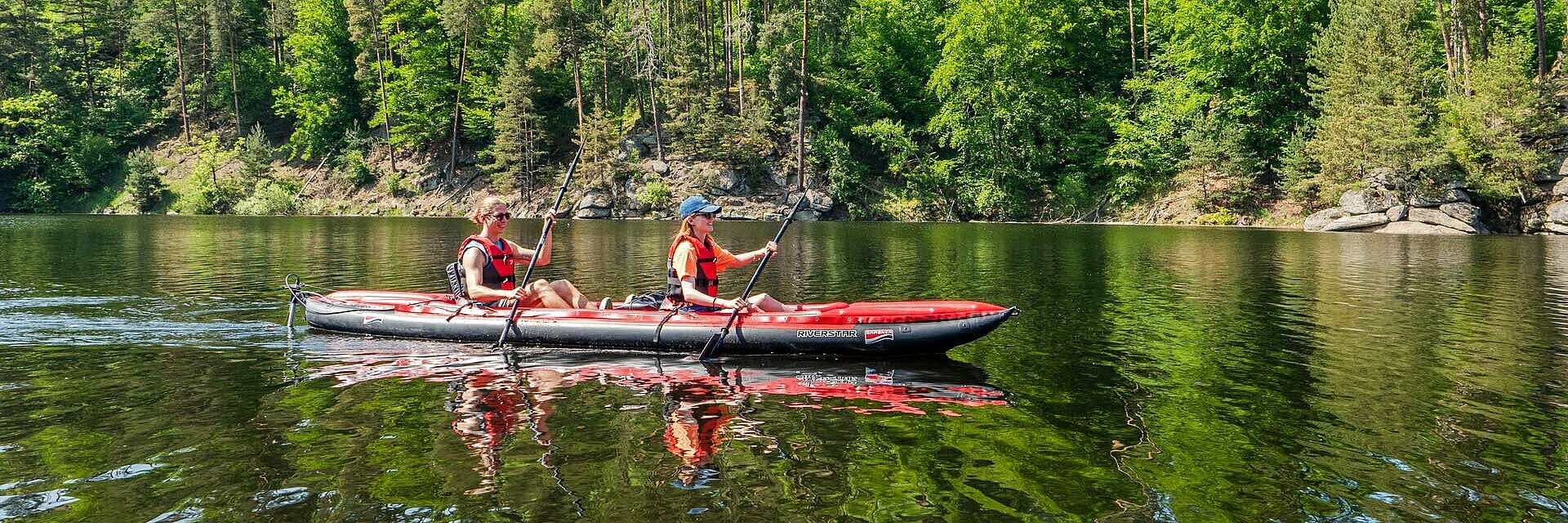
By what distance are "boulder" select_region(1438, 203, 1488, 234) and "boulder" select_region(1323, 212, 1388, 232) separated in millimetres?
2207

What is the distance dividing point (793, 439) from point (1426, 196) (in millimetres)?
42097

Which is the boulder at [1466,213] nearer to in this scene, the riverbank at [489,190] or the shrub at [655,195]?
the riverbank at [489,190]

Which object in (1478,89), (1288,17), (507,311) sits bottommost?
(507,311)

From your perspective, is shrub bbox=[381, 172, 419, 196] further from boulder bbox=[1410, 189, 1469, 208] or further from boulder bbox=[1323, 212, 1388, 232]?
boulder bbox=[1410, 189, 1469, 208]

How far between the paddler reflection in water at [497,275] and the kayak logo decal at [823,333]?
306 centimetres

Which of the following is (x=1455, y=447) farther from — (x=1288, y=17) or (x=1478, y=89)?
(x=1288, y=17)

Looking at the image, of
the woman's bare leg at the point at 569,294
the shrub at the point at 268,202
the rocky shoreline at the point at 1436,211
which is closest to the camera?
the woman's bare leg at the point at 569,294

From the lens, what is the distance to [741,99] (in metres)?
57.2

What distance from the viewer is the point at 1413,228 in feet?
131

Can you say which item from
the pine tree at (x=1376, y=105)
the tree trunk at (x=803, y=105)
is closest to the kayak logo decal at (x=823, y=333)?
the pine tree at (x=1376, y=105)

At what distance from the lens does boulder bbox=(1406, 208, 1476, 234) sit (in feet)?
127

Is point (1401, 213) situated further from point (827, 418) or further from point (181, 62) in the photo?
point (181, 62)

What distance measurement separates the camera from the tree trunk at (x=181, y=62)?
227ft

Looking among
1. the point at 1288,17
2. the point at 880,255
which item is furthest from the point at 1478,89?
the point at 880,255
